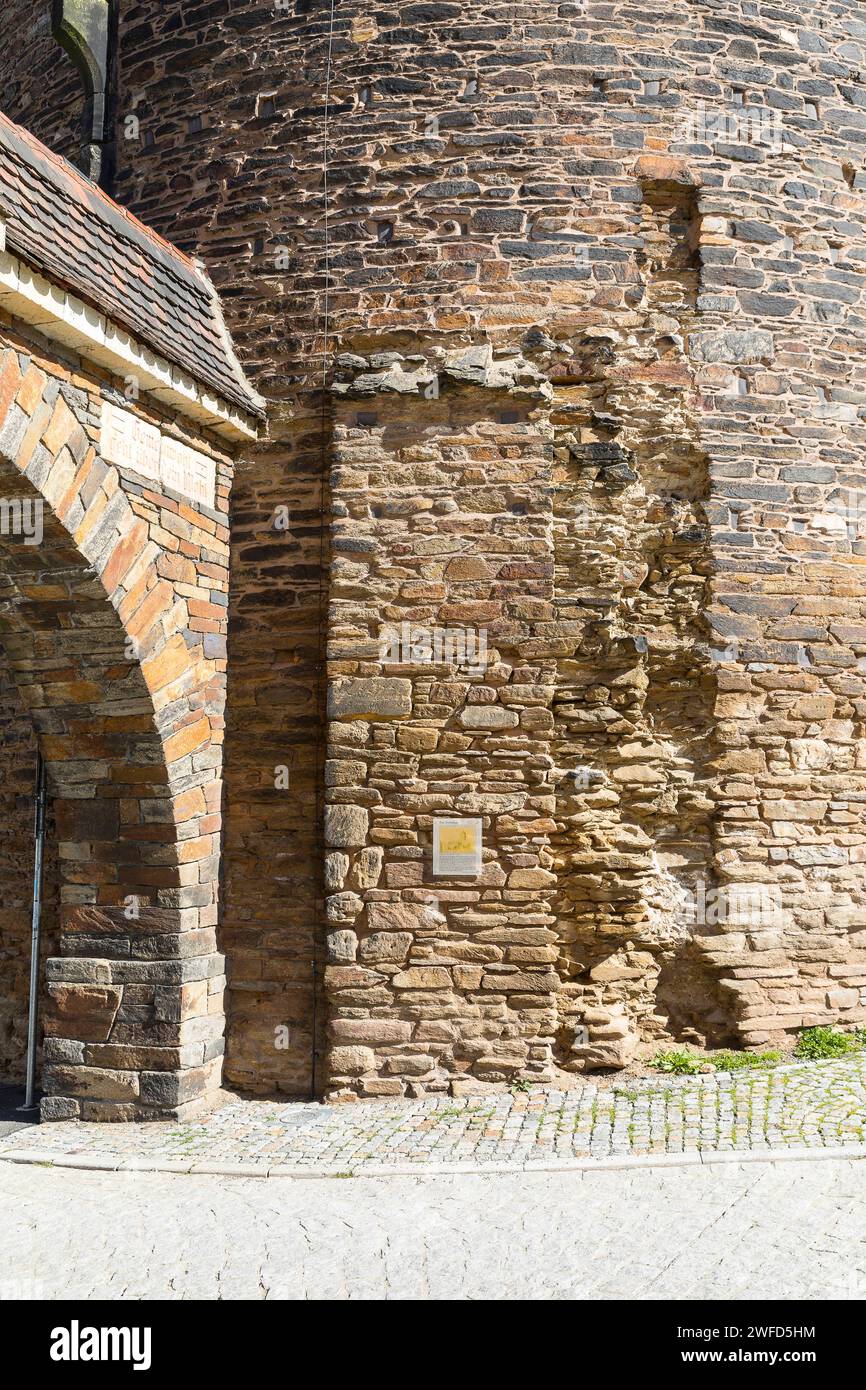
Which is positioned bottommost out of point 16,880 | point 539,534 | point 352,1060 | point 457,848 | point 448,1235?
point 448,1235

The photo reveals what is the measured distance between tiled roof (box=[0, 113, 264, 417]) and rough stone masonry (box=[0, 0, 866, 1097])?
0.31m

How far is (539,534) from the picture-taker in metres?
6.68

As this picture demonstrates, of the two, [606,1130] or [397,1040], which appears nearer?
[606,1130]

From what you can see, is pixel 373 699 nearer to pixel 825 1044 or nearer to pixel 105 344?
pixel 105 344

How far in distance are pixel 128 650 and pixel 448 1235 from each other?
3.25 m

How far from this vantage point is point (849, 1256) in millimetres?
4047

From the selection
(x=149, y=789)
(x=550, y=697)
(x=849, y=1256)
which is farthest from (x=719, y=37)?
(x=849, y=1256)

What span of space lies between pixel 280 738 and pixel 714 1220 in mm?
3586

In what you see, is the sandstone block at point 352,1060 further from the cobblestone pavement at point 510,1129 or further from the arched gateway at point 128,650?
the arched gateway at point 128,650

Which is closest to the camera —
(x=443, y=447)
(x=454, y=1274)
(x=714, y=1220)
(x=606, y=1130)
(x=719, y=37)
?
(x=454, y=1274)

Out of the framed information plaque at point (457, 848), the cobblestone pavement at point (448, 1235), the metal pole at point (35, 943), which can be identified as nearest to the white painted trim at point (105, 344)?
the metal pole at point (35, 943)

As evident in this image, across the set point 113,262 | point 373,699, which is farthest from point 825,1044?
point 113,262

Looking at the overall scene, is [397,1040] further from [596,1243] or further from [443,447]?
[443,447]

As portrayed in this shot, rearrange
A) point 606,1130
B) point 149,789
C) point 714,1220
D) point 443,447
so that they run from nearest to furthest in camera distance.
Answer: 1. point 714,1220
2. point 606,1130
3. point 149,789
4. point 443,447
